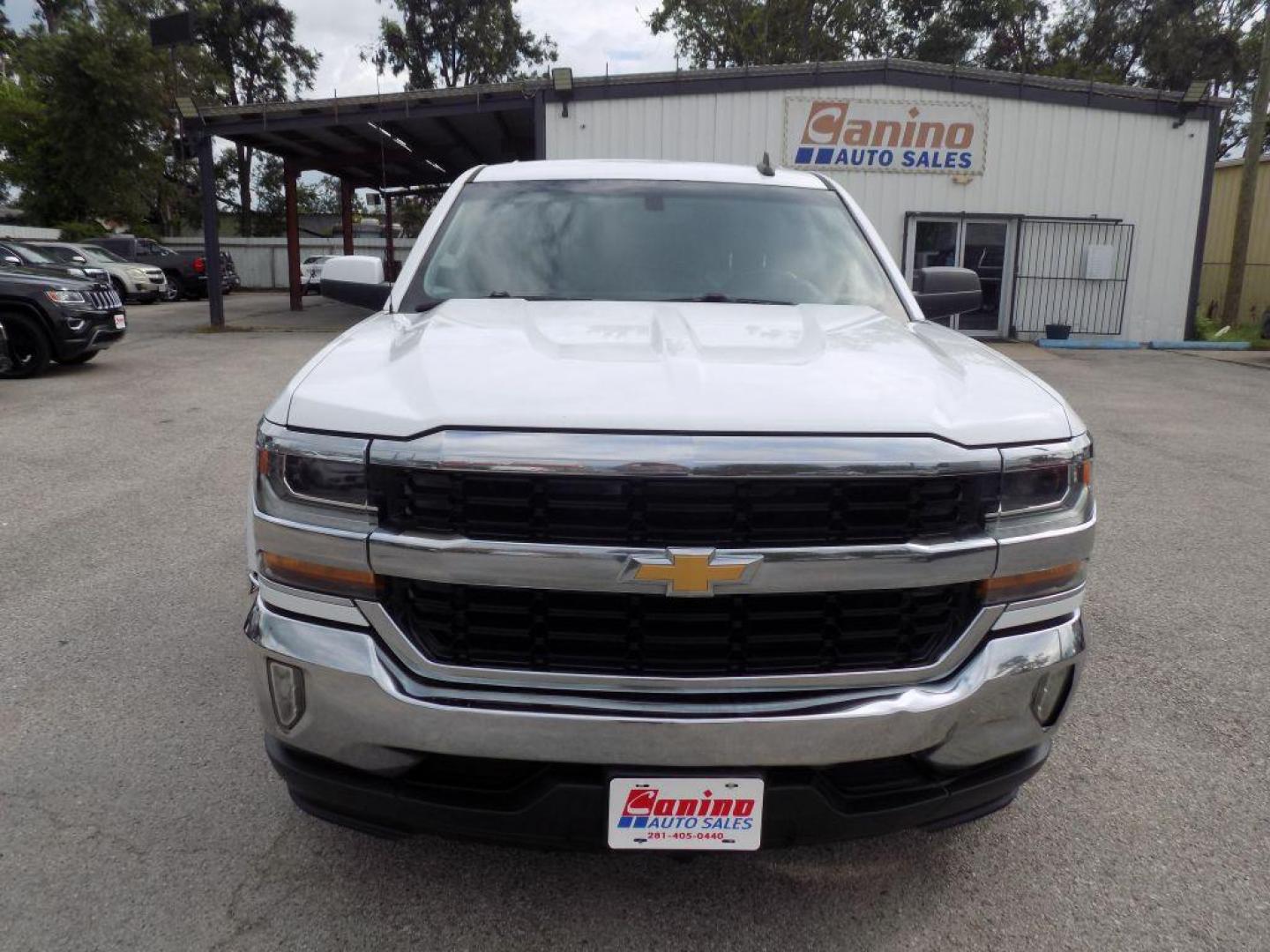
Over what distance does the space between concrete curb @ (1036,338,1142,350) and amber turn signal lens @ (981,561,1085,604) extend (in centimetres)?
1646

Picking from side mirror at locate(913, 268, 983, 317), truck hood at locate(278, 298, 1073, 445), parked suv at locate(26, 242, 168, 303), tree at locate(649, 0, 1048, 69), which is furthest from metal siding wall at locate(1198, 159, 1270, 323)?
parked suv at locate(26, 242, 168, 303)

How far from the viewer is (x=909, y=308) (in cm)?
316

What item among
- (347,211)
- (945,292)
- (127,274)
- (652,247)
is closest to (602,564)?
(652,247)

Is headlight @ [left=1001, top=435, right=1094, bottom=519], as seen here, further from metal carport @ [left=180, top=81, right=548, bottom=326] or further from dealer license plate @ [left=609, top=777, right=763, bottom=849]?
metal carport @ [left=180, top=81, right=548, bottom=326]

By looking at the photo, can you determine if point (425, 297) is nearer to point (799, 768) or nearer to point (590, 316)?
point (590, 316)

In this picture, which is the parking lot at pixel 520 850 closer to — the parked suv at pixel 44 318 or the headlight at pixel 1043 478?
the headlight at pixel 1043 478

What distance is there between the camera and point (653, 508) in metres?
1.84

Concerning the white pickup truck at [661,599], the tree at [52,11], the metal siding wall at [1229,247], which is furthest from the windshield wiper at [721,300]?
the tree at [52,11]

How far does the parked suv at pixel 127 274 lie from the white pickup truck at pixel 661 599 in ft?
79.0

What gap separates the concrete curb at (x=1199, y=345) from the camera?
1702 cm

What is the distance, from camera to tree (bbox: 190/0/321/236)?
4019 centimetres

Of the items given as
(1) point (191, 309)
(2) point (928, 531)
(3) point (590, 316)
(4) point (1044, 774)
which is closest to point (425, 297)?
(3) point (590, 316)

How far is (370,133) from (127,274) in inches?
353

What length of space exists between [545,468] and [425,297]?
60.7 inches
